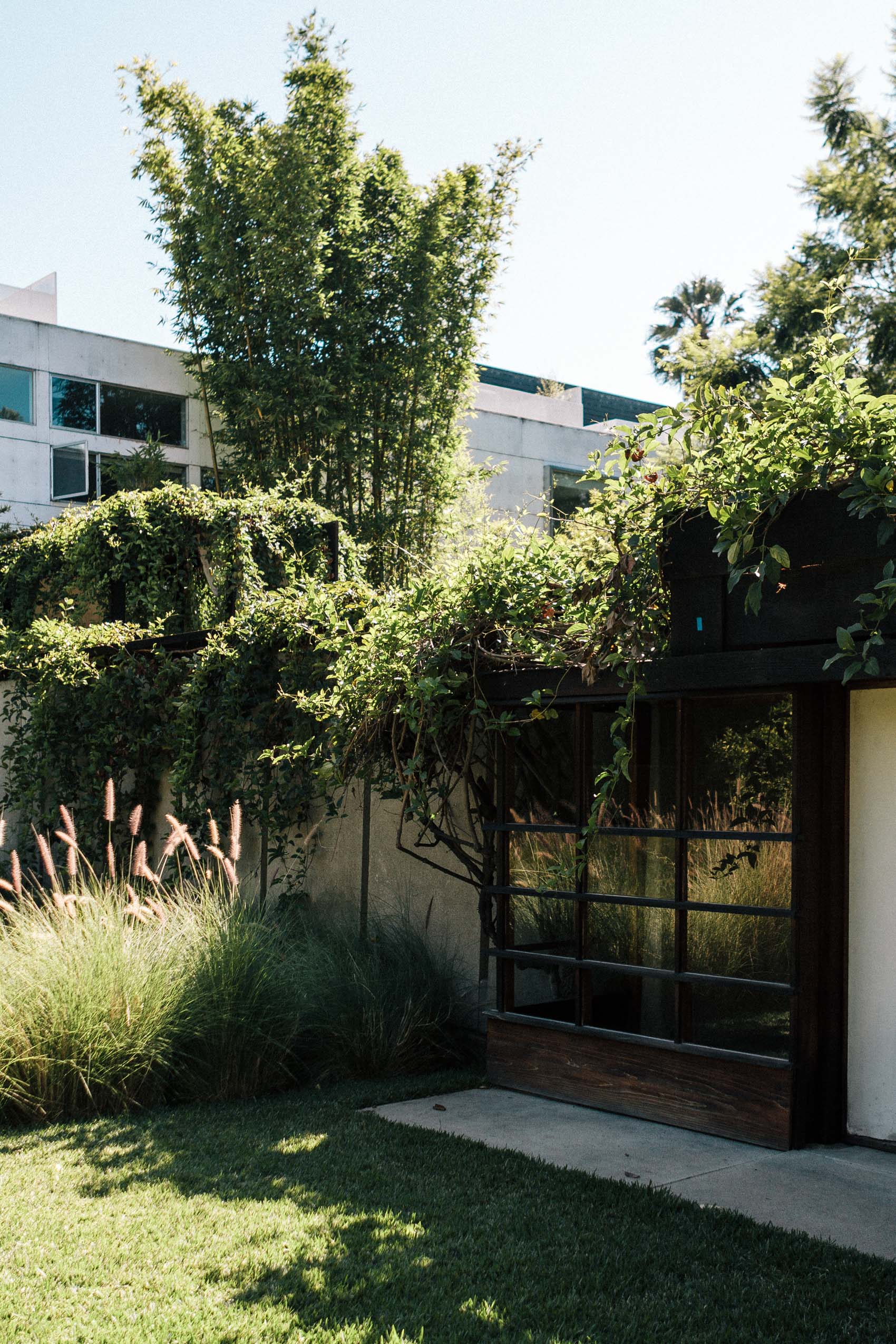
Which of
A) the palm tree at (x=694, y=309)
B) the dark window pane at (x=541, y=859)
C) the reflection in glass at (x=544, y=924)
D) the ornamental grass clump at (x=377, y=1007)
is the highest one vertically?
the palm tree at (x=694, y=309)

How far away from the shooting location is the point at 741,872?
5.18m

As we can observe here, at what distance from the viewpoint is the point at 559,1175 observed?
4.55 meters

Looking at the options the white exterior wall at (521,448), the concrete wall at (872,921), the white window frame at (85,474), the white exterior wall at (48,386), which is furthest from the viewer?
the white exterior wall at (521,448)

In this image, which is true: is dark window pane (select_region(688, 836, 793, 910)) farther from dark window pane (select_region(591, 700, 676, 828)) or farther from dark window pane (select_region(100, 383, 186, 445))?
dark window pane (select_region(100, 383, 186, 445))

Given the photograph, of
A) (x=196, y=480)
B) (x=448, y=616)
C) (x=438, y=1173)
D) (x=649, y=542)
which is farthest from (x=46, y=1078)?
(x=196, y=480)

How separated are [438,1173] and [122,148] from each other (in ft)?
53.3

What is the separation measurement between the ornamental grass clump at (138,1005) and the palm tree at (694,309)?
25.9 metres

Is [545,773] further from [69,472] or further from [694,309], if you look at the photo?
[694,309]

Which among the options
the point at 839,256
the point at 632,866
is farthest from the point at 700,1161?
the point at 839,256

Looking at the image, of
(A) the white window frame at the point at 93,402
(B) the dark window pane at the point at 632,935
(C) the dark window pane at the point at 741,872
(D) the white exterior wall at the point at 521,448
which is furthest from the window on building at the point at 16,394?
(C) the dark window pane at the point at 741,872

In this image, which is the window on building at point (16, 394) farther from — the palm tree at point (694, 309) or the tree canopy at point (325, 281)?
the palm tree at point (694, 309)

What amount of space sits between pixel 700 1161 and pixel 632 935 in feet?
3.70

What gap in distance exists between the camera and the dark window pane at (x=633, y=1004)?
545 cm

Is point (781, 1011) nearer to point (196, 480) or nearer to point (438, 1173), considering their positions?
point (438, 1173)
